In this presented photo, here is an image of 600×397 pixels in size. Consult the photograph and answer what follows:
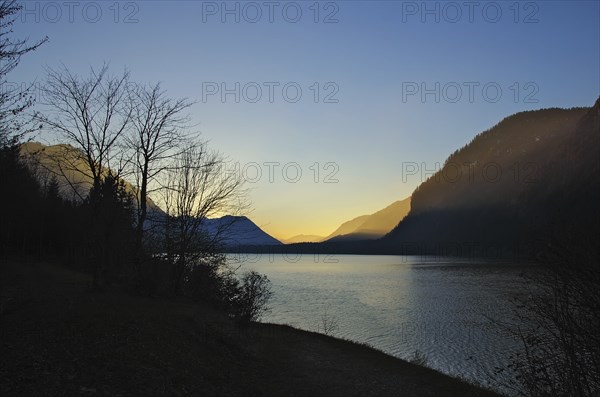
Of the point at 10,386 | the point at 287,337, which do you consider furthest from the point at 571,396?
the point at 287,337

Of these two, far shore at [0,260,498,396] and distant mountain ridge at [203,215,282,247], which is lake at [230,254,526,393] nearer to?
distant mountain ridge at [203,215,282,247]

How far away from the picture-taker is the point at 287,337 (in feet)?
73.4

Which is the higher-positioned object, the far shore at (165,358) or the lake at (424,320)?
the far shore at (165,358)

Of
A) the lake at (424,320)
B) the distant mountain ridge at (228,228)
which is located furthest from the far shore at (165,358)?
the distant mountain ridge at (228,228)

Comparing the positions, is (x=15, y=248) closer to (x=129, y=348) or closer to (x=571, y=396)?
(x=129, y=348)

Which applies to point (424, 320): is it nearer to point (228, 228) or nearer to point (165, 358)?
point (228, 228)

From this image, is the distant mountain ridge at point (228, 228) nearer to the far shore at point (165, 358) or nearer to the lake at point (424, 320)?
the lake at point (424, 320)

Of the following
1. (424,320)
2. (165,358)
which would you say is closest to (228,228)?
(165,358)

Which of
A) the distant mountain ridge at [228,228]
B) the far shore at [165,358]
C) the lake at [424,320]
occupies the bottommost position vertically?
the lake at [424,320]

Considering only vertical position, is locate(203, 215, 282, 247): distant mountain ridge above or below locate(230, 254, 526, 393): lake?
above

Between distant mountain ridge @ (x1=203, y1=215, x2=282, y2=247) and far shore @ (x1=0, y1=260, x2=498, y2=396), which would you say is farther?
distant mountain ridge @ (x1=203, y1=215, x2=282, y2=247)

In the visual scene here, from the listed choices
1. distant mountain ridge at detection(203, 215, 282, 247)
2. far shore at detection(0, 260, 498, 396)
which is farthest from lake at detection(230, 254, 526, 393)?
far shore at detection(0, 260, 498, 396)

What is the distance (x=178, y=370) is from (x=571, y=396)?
9534 millimetres

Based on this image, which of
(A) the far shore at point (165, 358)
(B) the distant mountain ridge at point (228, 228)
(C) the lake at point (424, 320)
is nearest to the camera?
(A) the far shore at point (165, 358)
